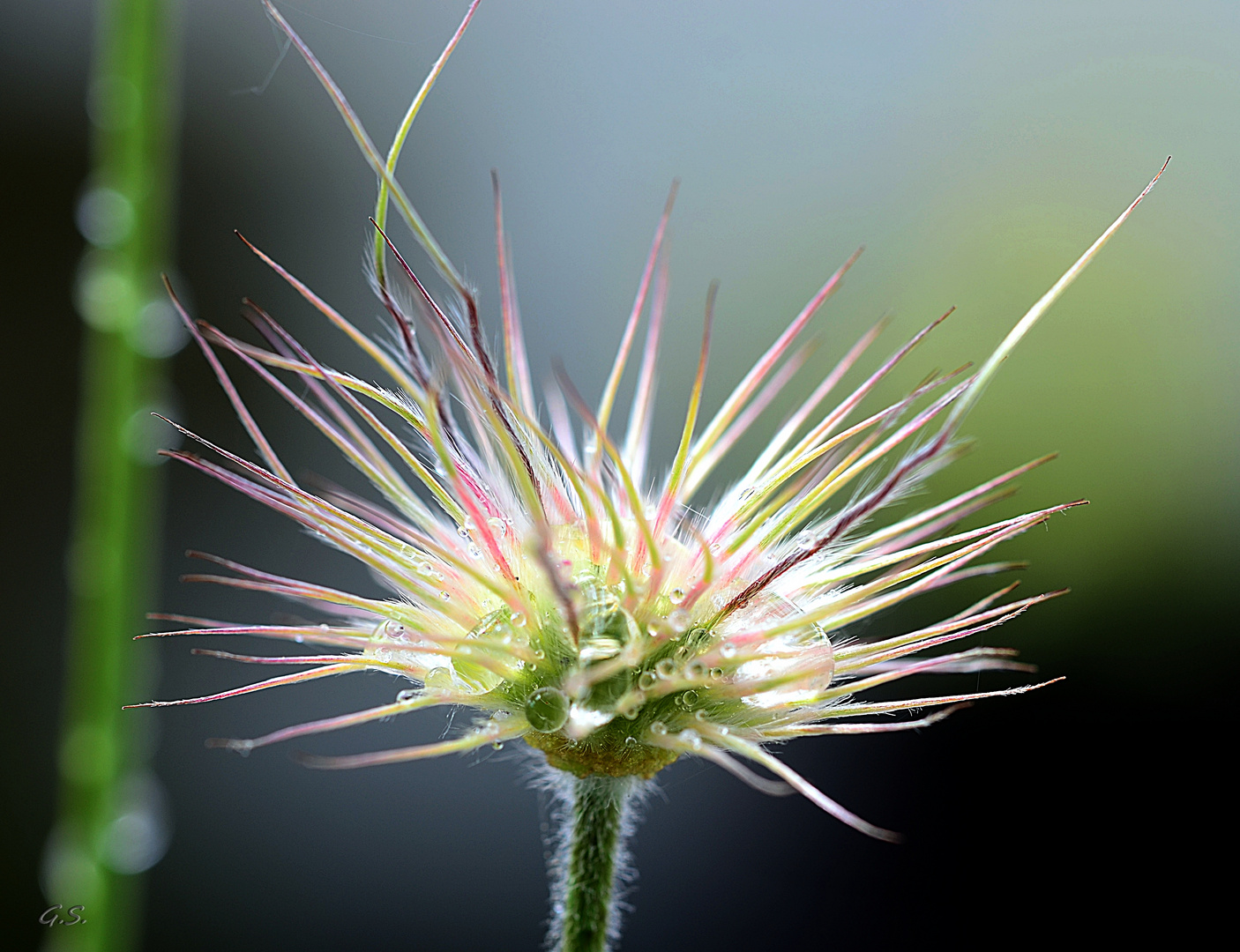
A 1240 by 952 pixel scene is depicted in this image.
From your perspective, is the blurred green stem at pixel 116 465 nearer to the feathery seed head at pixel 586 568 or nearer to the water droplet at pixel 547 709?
the feathery seed head at pixel 586 568

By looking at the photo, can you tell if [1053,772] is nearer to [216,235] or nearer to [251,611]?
[251,611]

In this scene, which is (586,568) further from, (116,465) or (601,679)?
(116,465)

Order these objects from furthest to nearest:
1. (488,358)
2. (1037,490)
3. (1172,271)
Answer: (1172,271)
(1037,490)
(488,358)

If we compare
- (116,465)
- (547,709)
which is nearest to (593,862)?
(547,709)

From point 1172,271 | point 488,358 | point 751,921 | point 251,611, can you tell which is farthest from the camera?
point 251,611

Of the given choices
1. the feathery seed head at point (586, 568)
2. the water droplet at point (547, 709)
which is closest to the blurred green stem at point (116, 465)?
the feathery seed head at point (586, 568)

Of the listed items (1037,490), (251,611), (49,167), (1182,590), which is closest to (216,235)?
(49,167)
